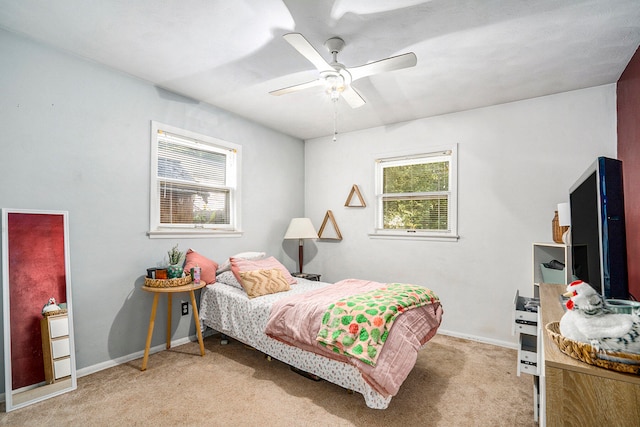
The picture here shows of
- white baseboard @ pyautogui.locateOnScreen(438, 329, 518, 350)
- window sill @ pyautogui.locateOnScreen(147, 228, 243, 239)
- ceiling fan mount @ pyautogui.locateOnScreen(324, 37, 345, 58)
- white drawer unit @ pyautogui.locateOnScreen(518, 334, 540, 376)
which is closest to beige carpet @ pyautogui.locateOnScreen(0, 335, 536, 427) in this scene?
white drawer unit @ pyautogui.locateOnScreen(518, 334, 540, 376)

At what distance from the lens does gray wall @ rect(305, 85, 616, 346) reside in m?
3.03

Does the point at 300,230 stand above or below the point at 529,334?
above

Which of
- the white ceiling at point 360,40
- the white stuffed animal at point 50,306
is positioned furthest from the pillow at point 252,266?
the white ceiling at point 360,40

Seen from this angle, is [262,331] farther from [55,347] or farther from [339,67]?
[339,67]

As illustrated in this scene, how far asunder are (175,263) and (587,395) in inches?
119

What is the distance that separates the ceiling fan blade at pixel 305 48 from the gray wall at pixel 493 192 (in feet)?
7.00

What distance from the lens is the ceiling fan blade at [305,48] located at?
5.86ft

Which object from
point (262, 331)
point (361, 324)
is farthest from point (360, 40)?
point (262, 331)

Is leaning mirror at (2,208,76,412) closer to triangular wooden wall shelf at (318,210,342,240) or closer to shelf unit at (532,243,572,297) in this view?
triangular wooden wall shelf at (318,210,342,240)

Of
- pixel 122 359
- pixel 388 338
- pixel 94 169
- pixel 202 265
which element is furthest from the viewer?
pixel 202 265

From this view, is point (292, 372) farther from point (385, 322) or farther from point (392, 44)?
point (392, 44)

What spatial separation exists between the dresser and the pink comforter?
3.98 feet

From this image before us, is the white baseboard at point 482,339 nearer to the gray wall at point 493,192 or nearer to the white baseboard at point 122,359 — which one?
the gray wall at point 493,192

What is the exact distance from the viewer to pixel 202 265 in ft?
10.5
